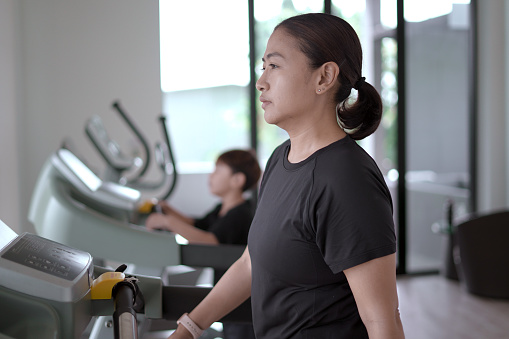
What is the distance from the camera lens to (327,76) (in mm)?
1086

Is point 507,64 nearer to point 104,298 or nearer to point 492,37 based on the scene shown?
point 492,37

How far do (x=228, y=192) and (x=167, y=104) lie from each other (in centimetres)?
240

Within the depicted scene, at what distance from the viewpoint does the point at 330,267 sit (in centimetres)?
98

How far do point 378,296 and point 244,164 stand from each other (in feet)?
5.83

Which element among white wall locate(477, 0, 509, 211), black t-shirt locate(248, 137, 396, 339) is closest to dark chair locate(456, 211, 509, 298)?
white wall locate(477, 0, 509, 211)

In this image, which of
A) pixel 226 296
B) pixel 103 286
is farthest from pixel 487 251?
pixel 103 286

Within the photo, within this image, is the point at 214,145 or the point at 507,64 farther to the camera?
the point at 214,145

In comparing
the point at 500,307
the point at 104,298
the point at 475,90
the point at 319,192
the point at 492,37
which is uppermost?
the point at 492,37

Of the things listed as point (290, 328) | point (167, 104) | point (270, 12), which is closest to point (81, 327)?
point (290, 328)

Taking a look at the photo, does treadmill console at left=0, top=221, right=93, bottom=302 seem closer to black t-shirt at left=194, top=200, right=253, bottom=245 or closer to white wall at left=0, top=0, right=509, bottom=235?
black t-shirt at left=194, top=200, right=253, bottom=245

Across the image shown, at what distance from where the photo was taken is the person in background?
2436 millimetres

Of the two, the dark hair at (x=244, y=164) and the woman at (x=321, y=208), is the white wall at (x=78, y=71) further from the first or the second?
the woman at (x=321, y=208)

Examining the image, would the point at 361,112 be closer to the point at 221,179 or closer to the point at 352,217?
the point at 352,217

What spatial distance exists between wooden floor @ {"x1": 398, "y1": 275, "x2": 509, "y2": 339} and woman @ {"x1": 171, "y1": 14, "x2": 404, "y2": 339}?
88.0 inches
